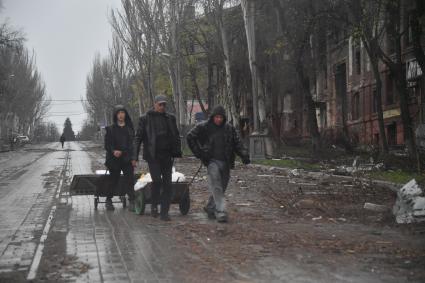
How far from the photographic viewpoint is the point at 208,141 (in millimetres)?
10250

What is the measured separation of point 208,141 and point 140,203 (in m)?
1.69

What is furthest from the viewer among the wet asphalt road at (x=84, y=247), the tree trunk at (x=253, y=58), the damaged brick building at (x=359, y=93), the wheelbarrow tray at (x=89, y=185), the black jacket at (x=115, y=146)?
the damaged brick building at (x=359, y=93)

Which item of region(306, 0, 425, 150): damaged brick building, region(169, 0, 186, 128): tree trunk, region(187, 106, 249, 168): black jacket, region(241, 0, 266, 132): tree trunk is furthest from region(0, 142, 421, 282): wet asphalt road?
region(169, 0, 186, 128): tree trunk

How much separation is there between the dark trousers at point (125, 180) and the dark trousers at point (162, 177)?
1.16 m

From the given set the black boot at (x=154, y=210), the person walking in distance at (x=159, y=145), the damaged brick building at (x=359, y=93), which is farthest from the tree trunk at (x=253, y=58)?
the black boot at (x=154, y=210)

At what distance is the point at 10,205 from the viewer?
1302cm

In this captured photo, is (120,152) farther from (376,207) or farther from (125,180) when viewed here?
(376,207)

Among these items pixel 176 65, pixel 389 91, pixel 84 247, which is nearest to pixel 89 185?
pixel 84 247

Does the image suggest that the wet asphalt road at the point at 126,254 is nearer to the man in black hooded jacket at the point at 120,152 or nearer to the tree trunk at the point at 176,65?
the man in black hooded jacket at the point at 120,152

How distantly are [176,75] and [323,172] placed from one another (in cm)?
2443

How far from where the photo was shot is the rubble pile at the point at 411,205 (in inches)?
374

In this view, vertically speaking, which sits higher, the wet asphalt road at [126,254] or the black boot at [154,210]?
the black boot at [154,210]

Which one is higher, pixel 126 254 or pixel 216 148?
pixel 216 148

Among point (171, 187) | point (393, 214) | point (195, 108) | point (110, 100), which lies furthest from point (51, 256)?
point (110, 100)
